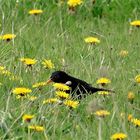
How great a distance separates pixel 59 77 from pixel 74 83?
4.9 inches

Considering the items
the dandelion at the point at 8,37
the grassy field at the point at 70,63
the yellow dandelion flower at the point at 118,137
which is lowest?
the grassy field at the point at 70,63

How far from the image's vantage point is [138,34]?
6.66 m

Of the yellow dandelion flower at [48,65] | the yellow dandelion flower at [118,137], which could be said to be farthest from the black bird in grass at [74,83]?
the yellow dandelion flower at [118,137]

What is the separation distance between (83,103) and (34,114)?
54 centimetres

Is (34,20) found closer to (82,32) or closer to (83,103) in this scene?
(82,32)

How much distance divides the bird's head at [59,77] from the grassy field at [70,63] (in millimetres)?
81

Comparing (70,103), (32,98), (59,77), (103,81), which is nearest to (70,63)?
(59,77)

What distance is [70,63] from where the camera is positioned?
582 cm

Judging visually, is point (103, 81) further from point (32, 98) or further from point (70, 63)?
point (70, 63)

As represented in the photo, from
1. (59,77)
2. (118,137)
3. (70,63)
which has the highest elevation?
(118,137)

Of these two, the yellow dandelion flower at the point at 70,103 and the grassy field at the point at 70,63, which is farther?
the yellow dandelion flower at the point at 70,103

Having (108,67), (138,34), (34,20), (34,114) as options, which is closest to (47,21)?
(34,20)

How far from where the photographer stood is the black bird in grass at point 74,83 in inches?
193

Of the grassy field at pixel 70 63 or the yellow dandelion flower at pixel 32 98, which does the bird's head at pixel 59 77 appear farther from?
the yellow dandelion flower at pixel 32 98
